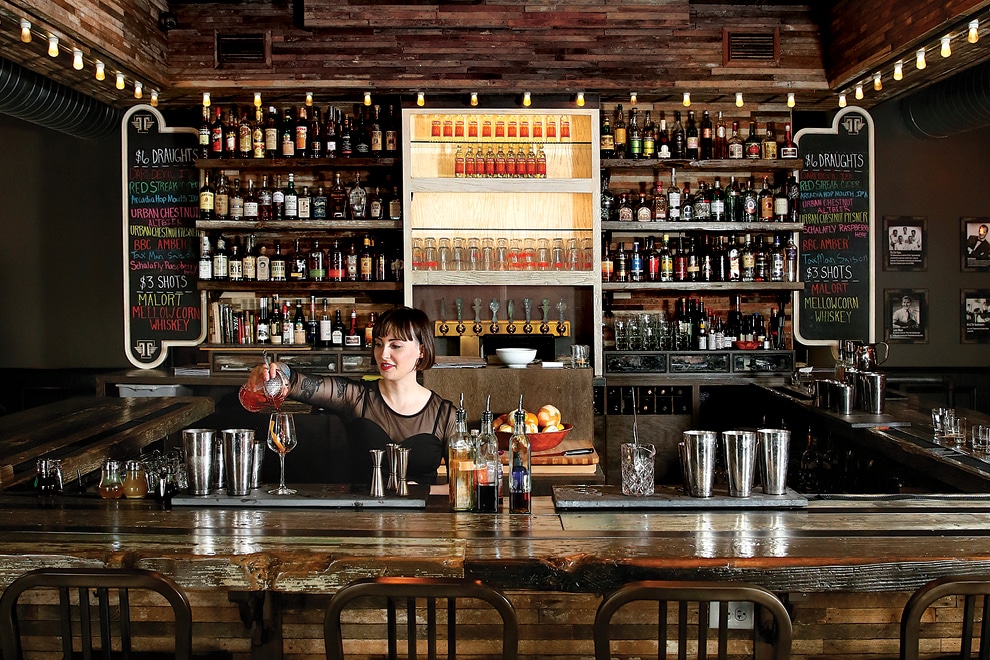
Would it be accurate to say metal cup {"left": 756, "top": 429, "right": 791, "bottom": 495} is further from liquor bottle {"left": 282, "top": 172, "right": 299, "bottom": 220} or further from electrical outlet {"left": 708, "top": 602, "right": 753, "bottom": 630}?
liquor bottle {"left": 282, "top": 172, "right": 299, "bottom": 220}

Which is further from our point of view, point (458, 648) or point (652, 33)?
point (652, 33)

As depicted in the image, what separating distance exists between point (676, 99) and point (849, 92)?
3.70 feet

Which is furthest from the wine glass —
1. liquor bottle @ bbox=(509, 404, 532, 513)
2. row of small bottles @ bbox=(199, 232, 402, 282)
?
row of small bottles @ bbox=(199, 232, 402, 282)

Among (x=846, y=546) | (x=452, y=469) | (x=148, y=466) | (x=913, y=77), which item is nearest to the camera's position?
(x=846, y=546)

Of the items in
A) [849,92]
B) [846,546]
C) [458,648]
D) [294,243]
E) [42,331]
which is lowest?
[458,648]

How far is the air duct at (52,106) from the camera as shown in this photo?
16.2ft

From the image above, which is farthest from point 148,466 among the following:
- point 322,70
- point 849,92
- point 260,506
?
point 849,92

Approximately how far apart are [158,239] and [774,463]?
5247 millimetres

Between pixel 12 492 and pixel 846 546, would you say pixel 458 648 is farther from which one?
pixel 12 492

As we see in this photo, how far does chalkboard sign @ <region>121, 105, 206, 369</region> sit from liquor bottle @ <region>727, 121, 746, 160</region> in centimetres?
380

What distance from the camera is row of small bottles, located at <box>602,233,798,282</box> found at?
6.02 meters

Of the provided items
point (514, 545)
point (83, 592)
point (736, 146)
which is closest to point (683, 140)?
point (736, 146)

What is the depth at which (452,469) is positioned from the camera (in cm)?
219

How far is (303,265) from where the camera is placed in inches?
235
